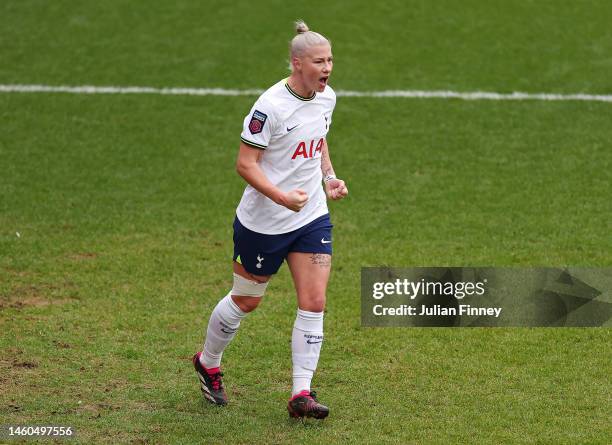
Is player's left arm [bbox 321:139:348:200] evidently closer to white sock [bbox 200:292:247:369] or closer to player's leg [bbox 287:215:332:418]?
player's leg [bbox 287:215:332:418]

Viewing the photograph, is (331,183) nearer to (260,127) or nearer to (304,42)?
(260,127)

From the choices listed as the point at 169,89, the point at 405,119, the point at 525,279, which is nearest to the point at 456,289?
the point at 525,279

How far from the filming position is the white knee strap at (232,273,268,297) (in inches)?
300

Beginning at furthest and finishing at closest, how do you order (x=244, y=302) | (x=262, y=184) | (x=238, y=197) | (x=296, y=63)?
(x=238, y=197), (x=244, y=302), (x=296, y=63), (x=262, y=184)

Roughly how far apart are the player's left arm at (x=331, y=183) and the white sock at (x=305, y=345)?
791mm

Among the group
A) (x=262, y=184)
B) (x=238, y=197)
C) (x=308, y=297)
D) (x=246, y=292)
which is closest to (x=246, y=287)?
(x=246, y=292)

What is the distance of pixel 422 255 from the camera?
11.0 meters

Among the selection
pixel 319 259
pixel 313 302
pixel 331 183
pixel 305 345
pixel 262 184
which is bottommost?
pixel 305 345

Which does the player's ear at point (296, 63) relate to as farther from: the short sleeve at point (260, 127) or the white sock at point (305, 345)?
the white sock at point (305, 345)

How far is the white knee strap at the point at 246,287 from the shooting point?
7613mm

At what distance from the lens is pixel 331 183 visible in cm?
756

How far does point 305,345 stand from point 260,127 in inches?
57.3

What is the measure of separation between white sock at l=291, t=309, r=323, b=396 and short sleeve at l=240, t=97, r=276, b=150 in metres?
1.15

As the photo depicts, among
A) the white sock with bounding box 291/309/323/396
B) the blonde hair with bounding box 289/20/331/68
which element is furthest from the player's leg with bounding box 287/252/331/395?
the blonde hair with bounding box 289/20/331/68
